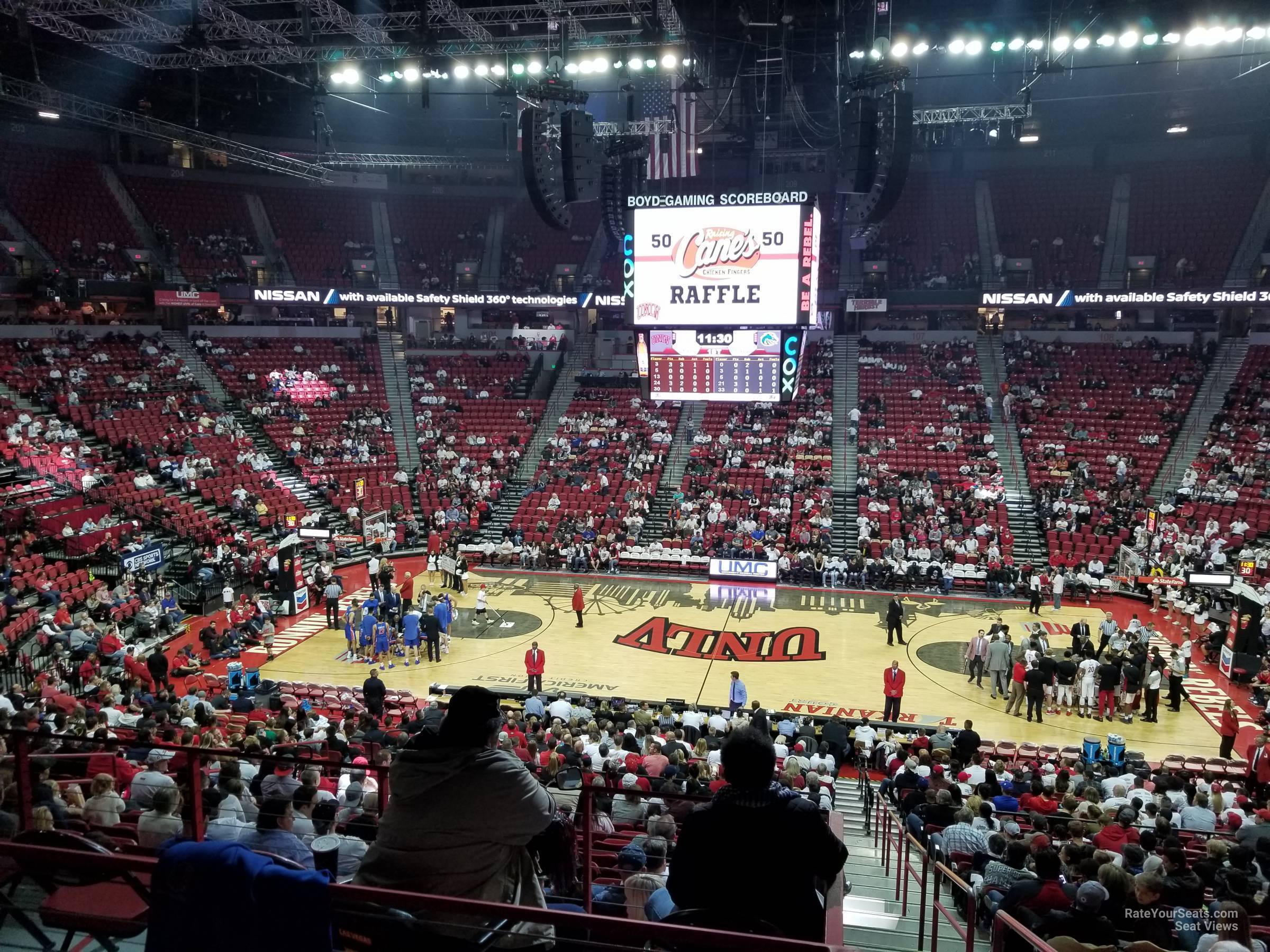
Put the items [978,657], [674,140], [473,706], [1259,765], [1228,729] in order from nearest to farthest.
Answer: [473,706] → [1259,765] → [1228,729] → [978,657] → [674,140]

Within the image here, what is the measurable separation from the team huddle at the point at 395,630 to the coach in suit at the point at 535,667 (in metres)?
3.06

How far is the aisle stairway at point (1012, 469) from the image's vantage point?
26172mm

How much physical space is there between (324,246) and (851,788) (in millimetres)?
35626

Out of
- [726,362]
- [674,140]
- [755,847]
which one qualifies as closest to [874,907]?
[755,847]

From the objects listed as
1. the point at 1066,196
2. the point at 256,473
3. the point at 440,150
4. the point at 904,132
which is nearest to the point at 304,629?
the point at 256,473

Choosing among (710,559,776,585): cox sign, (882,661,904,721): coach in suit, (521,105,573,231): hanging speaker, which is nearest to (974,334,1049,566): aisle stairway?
(710,559,776,585): cox sign

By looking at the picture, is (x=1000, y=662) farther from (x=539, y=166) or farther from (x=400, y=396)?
(x=400, y=396)

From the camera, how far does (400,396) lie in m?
36.5

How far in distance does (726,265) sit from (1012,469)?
16.8 meters

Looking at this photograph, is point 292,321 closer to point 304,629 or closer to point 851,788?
point 304,629

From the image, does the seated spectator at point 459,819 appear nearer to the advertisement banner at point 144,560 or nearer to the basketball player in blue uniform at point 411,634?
the basketball player in blue uniform at point 411,634

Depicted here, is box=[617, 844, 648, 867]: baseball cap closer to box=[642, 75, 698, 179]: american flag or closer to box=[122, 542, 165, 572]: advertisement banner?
box=[122, 542, 165, 572]: advertisement banner

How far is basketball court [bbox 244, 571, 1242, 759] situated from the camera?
16.4 meters

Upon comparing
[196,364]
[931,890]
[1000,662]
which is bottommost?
[931,890]
